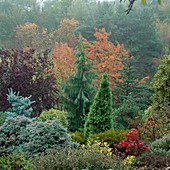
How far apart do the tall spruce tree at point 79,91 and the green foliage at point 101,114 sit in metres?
2.86

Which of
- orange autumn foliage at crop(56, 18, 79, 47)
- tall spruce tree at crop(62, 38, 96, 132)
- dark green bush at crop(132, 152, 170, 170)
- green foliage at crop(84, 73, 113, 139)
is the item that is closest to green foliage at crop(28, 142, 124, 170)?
dark green bush at crop(132, 152, 170, 170)

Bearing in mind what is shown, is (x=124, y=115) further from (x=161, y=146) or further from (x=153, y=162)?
(x=153, y=162)

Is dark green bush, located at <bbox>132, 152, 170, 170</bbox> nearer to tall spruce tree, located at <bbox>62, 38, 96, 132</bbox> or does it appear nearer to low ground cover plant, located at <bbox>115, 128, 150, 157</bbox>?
low ground cover plant, located at <bbox>115, 128, 150, 157</bbox>

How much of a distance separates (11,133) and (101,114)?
2787 millimetres

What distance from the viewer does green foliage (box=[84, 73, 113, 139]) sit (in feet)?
19.6

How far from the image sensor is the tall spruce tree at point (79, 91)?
9.03m

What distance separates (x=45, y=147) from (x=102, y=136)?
1.73 metres

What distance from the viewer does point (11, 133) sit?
4.48 meters

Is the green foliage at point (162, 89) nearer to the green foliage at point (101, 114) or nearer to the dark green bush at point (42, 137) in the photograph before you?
the green foliage at point (101, 114)

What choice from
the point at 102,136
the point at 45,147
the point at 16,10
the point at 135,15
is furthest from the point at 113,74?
the point at 16,10

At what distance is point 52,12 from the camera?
3111cm

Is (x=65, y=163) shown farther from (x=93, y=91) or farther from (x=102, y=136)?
(x=93, y=91)

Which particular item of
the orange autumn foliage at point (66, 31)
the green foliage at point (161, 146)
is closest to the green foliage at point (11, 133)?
the green foliage at point (161, 146)

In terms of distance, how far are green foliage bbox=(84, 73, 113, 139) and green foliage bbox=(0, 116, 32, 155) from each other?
2117 mm
